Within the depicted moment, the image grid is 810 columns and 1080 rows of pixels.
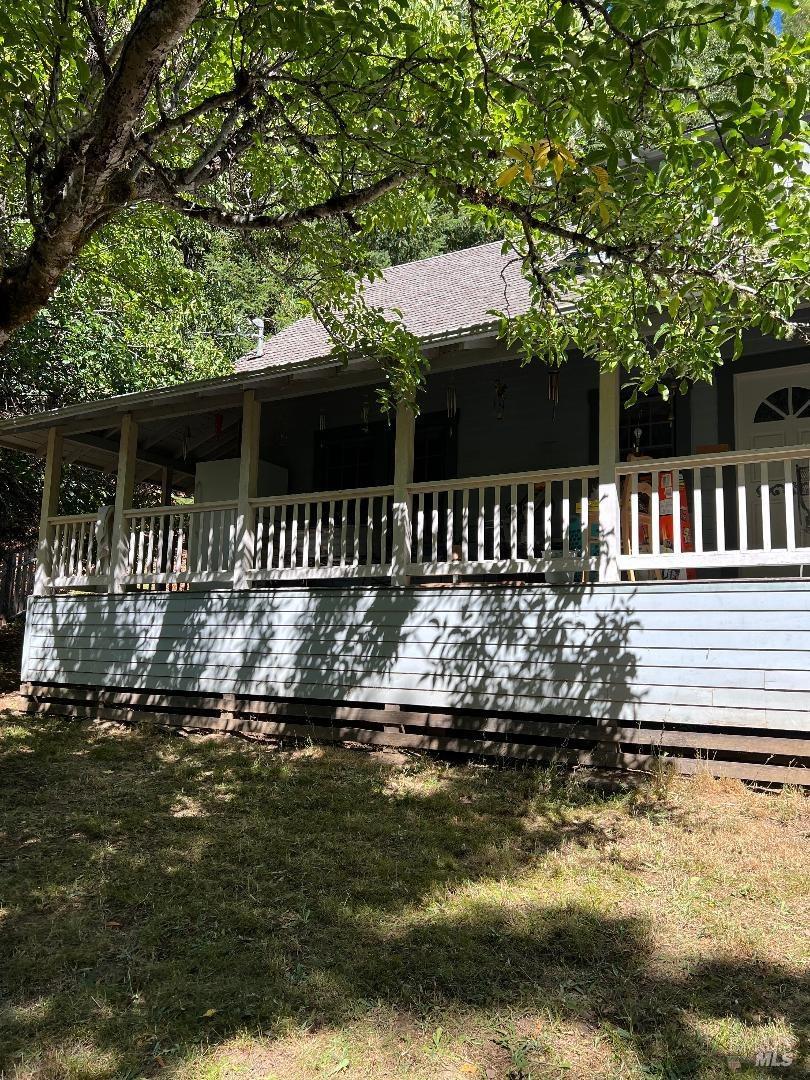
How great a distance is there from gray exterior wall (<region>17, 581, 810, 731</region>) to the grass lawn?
0.74 meters

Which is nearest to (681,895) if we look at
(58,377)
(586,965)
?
(586,965)

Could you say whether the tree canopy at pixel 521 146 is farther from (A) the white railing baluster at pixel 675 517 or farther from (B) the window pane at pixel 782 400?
(B) the window pane at pixel 782 400

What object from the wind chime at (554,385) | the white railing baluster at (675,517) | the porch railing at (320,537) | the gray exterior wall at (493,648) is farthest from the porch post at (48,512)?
the white railing baluster at (675,517)

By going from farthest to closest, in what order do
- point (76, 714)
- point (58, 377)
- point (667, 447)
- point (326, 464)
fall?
1. point (58, 377)
2. point (326, 464)
3. point (76, 714)
4. point (667, 447)

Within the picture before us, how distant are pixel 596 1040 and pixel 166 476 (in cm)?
1128

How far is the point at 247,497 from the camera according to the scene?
8.76 meters

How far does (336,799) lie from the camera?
6.09 metres

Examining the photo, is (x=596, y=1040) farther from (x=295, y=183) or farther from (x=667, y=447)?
(x=295, y=183)

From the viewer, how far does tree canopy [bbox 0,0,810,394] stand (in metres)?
3.62

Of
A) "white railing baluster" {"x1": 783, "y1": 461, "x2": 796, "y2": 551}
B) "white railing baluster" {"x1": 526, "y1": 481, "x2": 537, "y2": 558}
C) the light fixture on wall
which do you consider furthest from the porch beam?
"white railing baluster" {"x1": 783, "y1": 461, "x2": 796, "y2": 551}

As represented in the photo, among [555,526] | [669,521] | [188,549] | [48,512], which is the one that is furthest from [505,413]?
[48,512]

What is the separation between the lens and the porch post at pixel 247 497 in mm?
8734

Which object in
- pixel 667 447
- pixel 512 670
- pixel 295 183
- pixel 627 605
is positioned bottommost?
pixel 512 670

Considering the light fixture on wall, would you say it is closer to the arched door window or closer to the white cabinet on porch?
the arched door window
